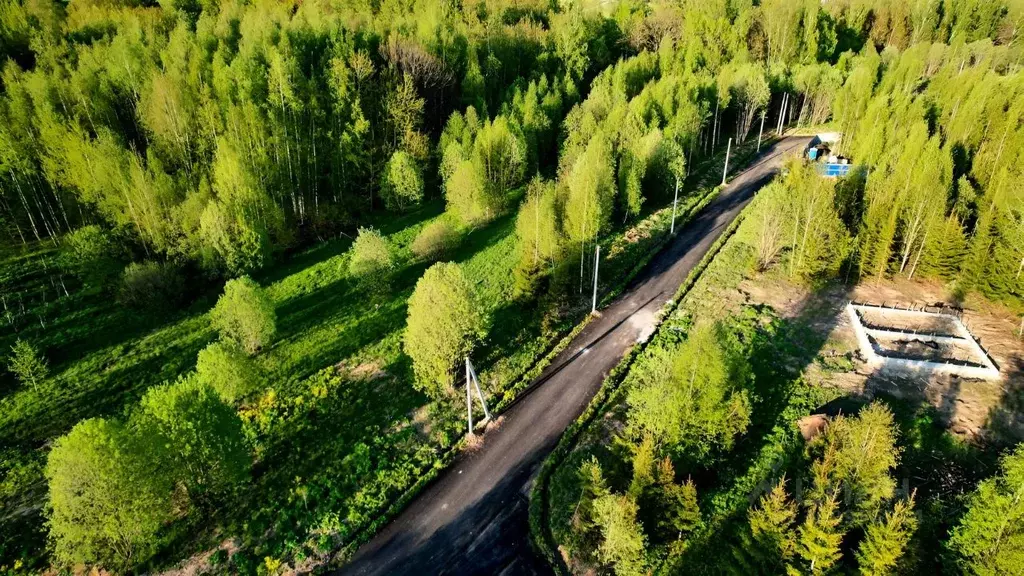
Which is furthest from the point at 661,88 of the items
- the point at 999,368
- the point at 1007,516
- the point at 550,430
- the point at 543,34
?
the point at 1007,516

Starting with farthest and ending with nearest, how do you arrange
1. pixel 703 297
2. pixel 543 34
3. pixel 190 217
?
pixel 543 34
pixel 190 217
pixel 703 297

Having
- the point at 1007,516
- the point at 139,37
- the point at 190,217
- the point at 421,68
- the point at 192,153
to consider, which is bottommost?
the point at 1007,516

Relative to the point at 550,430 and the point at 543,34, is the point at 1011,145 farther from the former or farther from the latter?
the point at 543,34

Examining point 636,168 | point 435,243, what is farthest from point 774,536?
point 636,168

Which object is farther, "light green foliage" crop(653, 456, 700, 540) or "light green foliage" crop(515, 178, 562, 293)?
"light green foliage" crop(515, 178, 562, 293)

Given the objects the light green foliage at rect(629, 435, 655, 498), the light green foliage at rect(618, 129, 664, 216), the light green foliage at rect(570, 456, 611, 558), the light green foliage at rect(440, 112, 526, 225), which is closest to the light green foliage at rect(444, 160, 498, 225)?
the light green foliage at rect(440, 112, 526, 225)

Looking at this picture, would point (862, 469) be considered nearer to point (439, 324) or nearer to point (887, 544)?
point (887, 544)

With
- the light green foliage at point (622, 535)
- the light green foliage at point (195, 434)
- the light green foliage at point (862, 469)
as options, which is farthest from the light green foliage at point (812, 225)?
the light green foliage at point (195, 434)

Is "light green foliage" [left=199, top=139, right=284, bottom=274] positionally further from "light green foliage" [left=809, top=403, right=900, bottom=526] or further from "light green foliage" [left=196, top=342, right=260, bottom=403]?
"light green foliage" [left=809, top=403, right=900, bottom=526]
